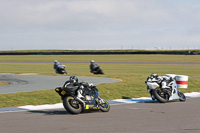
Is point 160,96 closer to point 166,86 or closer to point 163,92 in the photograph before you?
point 163,92

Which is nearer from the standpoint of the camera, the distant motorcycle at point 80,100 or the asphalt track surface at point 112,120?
the asphalt track surface at point 112,120

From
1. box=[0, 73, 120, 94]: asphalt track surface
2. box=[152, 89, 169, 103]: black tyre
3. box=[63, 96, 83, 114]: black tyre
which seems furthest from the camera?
box=[0, 73, 120, 94]: asphalt track surface

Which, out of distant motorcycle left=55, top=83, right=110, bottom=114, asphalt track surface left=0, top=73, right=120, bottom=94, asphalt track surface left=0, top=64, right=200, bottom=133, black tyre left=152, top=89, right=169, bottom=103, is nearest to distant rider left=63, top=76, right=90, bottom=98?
distant motorcycle left=55, top=83, right=110, bottom=114

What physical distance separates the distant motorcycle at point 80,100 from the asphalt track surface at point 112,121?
22 cm

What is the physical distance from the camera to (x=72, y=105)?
12836 millimetres

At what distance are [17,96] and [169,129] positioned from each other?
30.5 ft

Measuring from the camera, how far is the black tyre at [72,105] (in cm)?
1266

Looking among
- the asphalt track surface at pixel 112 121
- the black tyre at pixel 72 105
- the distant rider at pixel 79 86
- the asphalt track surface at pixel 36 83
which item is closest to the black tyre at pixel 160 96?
the asphalt track surface at pixel 112 121

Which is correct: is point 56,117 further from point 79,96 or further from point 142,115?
point 142,115

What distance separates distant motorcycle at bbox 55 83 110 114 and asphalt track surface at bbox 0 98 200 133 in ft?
0.72

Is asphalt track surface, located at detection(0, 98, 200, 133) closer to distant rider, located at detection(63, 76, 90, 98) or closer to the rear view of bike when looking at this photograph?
distant rider, located at detection(63, 76, 90, 98)

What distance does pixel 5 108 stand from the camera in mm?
14891

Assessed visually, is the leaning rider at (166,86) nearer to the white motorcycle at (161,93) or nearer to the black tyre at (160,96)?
the white motorcycle at (161,93)

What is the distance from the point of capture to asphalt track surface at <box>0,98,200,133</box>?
10.1 metres
